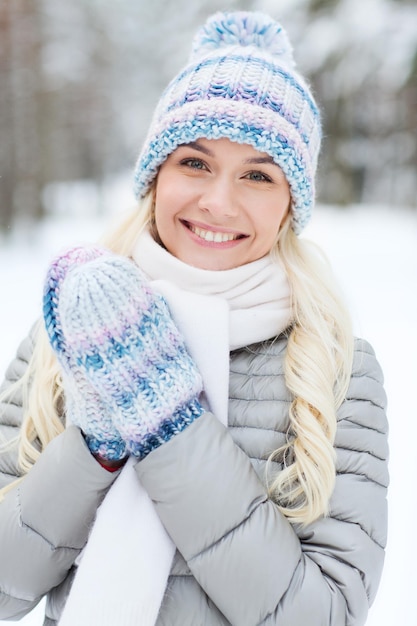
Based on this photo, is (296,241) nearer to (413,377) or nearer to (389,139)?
(413,377)

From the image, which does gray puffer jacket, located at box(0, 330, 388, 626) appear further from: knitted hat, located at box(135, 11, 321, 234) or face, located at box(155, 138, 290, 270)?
knitted hat, located at box(135, 11, 321, 234)

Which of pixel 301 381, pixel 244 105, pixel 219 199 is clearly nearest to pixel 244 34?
pixel 244 105

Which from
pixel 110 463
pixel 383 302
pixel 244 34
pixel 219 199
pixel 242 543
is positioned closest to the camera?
pixel 242 543

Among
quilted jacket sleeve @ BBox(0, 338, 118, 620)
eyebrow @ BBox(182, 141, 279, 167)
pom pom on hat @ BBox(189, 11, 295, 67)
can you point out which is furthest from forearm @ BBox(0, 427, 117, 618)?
pom pom on hat @ BBox(189, 11, 295, 67)

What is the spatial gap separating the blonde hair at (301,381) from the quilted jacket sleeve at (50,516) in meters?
0.16

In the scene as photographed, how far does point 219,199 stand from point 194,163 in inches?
5.0

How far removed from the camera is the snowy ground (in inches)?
89.6

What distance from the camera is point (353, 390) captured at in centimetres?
125

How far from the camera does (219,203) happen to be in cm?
124

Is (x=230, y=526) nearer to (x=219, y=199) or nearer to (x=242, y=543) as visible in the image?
(x=242, y=543)

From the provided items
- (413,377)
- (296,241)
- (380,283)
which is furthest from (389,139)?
(296,241)

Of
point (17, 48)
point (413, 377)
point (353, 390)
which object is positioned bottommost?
point (413, 377)

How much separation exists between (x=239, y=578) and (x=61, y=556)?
0.35m

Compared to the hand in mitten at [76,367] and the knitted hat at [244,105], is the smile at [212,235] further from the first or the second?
the hand in mitten at [76,367]
